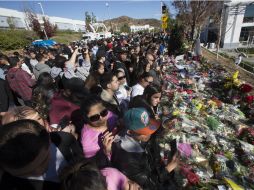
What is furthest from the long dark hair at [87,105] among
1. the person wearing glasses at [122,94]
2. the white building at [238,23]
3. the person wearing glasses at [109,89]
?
the white building at [238,23]

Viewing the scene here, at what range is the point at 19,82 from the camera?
4.20m

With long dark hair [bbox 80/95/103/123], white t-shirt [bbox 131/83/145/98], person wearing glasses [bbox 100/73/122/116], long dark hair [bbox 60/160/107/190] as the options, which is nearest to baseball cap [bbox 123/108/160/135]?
long dark hair [bbox 80/95/103/123]

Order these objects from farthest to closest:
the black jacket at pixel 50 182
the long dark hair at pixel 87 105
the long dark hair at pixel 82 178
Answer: the long dark hair at pixel 87 105
the black jacket at pixel 50 182
the long dark hair at pixel 82 178

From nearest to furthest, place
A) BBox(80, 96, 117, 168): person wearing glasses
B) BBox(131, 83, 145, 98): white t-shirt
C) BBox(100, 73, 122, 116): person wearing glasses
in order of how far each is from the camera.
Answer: BBox(80, 96, 117, 168): person wearing glasses < BBox(100, 73, 122, 116): person wearing glasses < BBox(131, 83, 145, 98): white t-shirt

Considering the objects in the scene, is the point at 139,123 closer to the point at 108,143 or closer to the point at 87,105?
the point at 108,143

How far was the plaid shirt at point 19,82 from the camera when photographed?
4184 millimetres

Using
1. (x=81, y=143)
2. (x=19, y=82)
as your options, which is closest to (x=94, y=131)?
(x=81, y=143)

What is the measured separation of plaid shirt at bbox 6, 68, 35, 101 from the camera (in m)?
4.18

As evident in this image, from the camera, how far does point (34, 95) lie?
9.32ft

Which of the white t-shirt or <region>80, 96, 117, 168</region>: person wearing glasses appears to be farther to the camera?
the white t-shirt

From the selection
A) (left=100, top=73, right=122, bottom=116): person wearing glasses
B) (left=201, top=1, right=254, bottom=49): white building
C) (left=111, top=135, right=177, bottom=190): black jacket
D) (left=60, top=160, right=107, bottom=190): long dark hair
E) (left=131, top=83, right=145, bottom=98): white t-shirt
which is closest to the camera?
(left=60, top=160, right=107, bottom=190): long dark hair

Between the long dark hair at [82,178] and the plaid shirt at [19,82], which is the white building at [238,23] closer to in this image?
the plaid shirt at [19,82]

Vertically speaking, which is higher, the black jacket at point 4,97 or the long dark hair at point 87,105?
the long dark hair at point 87,105

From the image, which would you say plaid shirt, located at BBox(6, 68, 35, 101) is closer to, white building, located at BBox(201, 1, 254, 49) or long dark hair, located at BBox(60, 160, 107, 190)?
long dark hair, located at BBox(60, 160, 107, 190)
